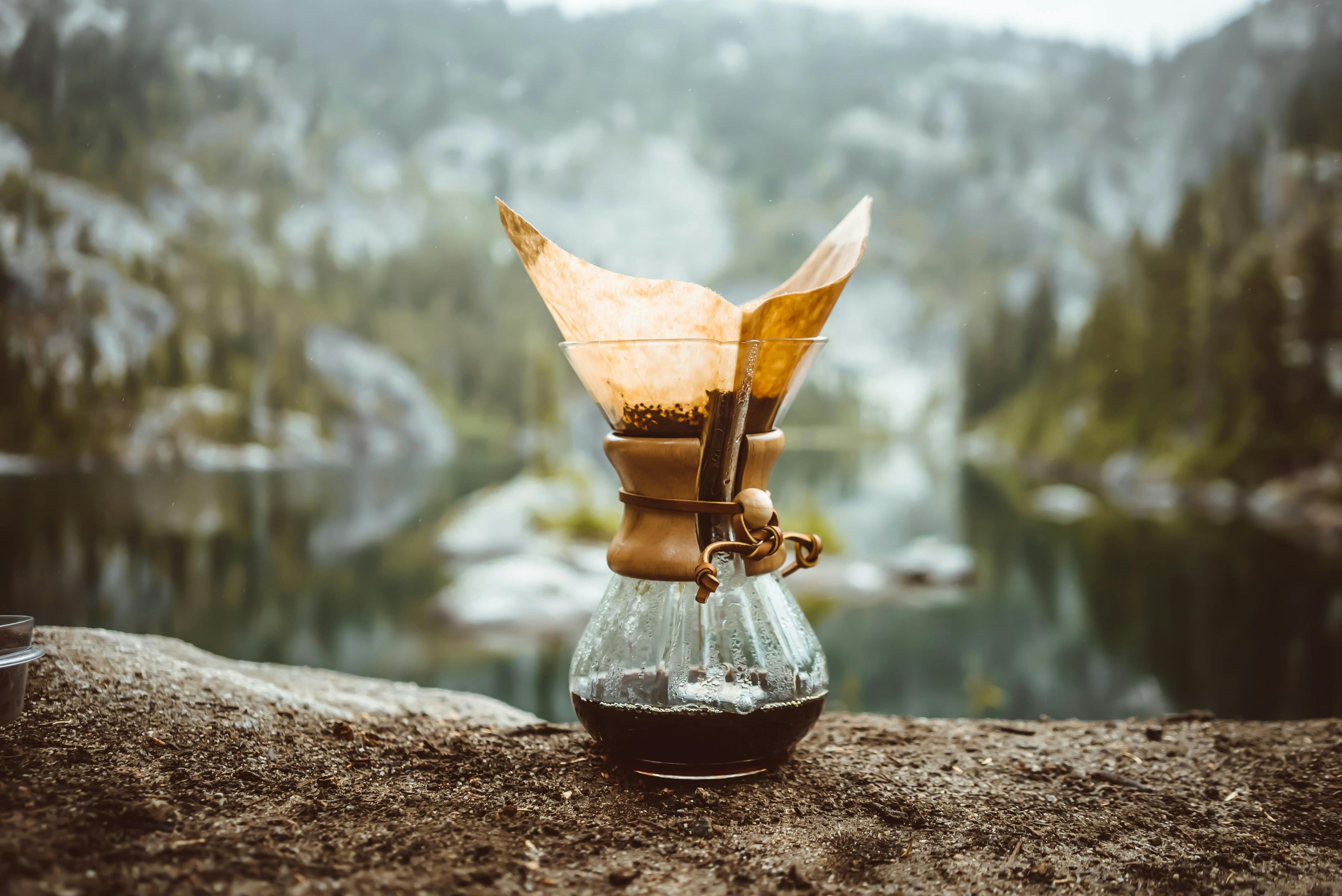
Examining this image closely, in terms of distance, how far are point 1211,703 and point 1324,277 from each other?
5.62 feet

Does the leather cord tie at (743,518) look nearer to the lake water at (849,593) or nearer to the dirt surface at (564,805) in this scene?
the dirt surface at (564,805)

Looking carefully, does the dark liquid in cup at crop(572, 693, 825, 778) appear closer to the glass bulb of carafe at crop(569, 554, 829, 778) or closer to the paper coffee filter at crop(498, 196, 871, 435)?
the glass bulb of carafe at crop(569, 554, 829, 778)

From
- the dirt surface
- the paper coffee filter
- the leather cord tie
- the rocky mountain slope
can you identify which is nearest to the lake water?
the rocky mountain slope

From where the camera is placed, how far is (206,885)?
28.9 inches

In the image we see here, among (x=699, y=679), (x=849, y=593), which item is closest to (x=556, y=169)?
(x=849, y=593)

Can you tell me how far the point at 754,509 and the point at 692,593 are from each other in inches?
4.6

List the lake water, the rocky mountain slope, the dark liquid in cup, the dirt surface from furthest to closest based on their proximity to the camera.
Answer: the rocky mountain slope
the lake water
the dark liquid in cup
the dirt surface

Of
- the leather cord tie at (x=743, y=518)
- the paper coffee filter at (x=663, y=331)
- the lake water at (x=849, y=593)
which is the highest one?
the paper coffee filter at (x=663, y=331)

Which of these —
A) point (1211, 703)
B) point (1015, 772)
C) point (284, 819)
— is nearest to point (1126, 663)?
point (1211, 703)

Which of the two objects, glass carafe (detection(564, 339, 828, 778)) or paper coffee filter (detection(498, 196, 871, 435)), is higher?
paper coffee filter (detection(498, 196, 871, 435))

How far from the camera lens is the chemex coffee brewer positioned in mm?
975

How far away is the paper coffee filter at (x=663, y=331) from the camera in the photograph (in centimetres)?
97

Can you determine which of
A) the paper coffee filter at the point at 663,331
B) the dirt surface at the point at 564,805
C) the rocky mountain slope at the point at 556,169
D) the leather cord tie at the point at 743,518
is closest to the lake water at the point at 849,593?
the rocky mountain slope at the point at 556,169

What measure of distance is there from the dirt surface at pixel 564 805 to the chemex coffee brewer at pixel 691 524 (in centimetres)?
9
